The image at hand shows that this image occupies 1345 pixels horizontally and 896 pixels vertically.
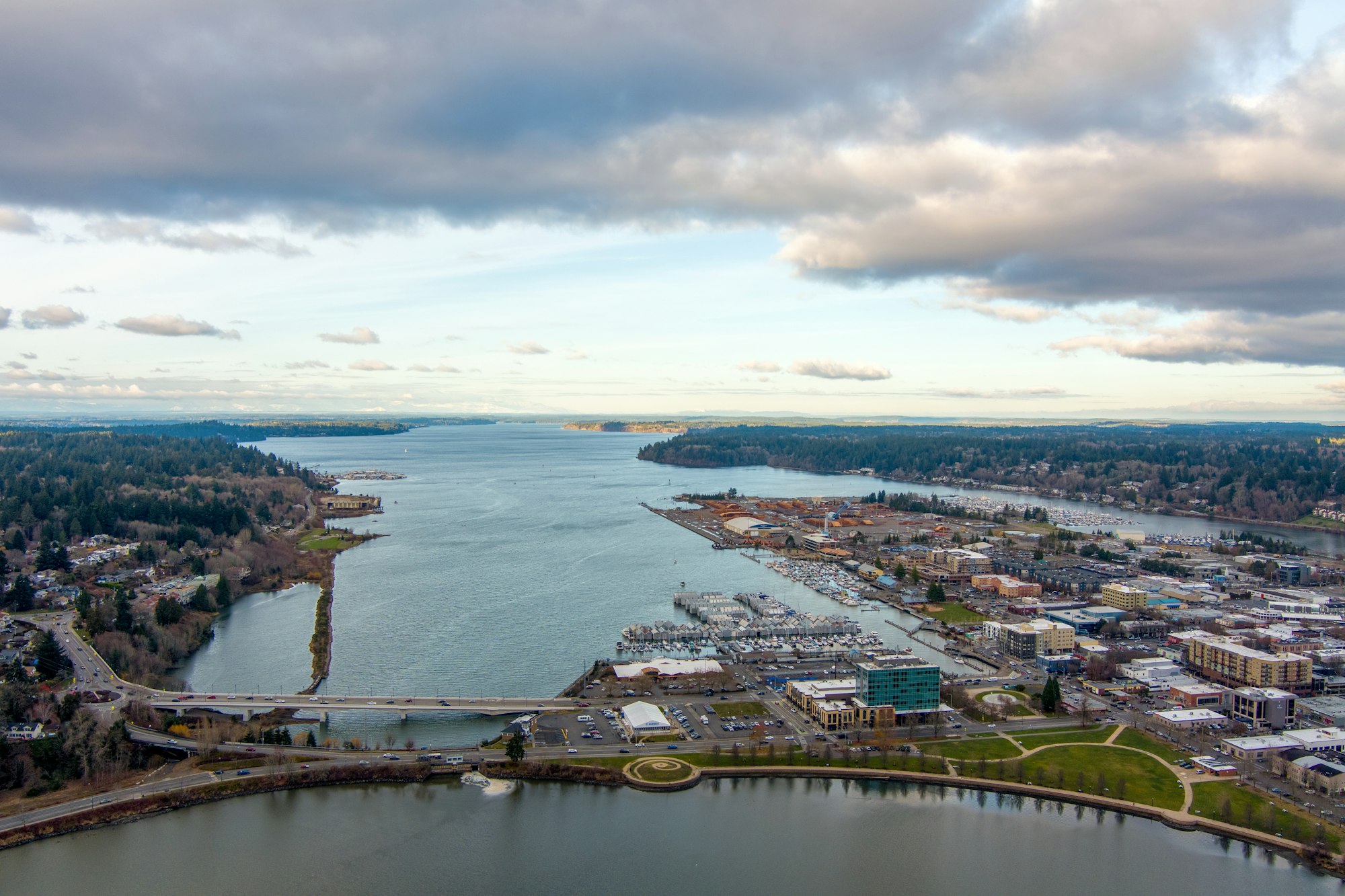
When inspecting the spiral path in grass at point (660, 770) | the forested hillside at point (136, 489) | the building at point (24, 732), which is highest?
the forested hillside at point (136, 489)

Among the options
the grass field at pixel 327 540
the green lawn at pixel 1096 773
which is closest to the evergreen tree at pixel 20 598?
the grass field at pixel 327 540

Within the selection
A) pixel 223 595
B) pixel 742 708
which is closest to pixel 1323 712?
pixel 742 708

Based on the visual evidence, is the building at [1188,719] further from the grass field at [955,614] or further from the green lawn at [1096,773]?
the grass field at [955,614]

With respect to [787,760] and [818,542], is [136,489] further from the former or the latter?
[787,760]

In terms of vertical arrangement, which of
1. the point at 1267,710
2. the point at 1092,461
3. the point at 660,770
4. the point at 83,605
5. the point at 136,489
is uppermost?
the point at 1092,461

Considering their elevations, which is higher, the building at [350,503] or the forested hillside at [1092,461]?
the forested hillside at [1092,461]
